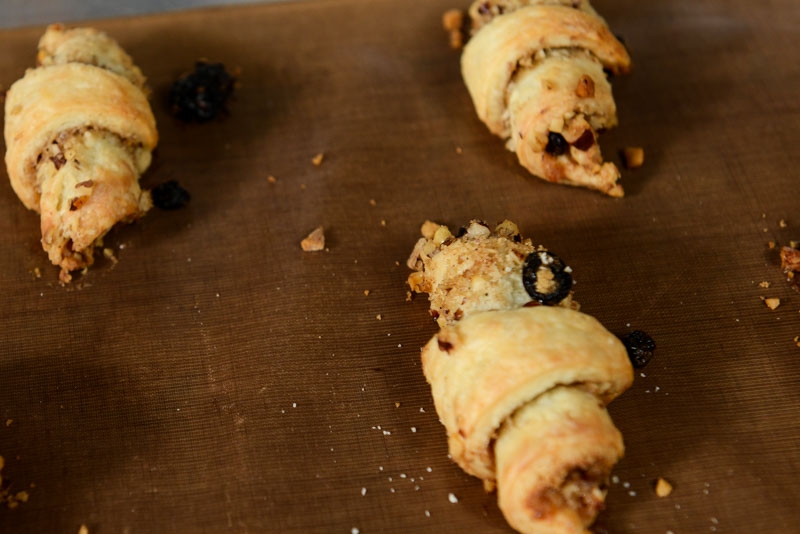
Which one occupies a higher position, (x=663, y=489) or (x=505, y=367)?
(x=505, y=367)

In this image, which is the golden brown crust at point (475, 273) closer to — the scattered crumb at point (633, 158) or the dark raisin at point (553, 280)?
the dark raisin at point (553, 280)

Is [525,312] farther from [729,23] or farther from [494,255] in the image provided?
[729,23]

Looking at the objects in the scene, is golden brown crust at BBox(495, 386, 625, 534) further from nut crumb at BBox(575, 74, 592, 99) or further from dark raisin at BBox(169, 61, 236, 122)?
dark raisin at BBox(169, 61, 236, 122)

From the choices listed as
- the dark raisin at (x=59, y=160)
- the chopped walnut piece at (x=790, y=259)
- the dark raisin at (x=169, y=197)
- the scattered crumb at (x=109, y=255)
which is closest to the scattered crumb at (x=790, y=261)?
the chopped walnut piece at (x=790, y=259)

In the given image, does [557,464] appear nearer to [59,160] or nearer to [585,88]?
[585,88]

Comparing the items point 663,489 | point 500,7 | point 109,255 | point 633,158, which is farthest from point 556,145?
point 109,255

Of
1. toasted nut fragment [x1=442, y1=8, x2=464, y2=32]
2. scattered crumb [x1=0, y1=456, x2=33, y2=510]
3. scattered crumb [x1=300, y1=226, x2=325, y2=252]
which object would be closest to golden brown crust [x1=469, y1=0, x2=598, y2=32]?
toasted nut fragment [x1=442, y1=8, x2=464, y2=32]

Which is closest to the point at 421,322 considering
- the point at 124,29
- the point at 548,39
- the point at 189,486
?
the point at 189,486
